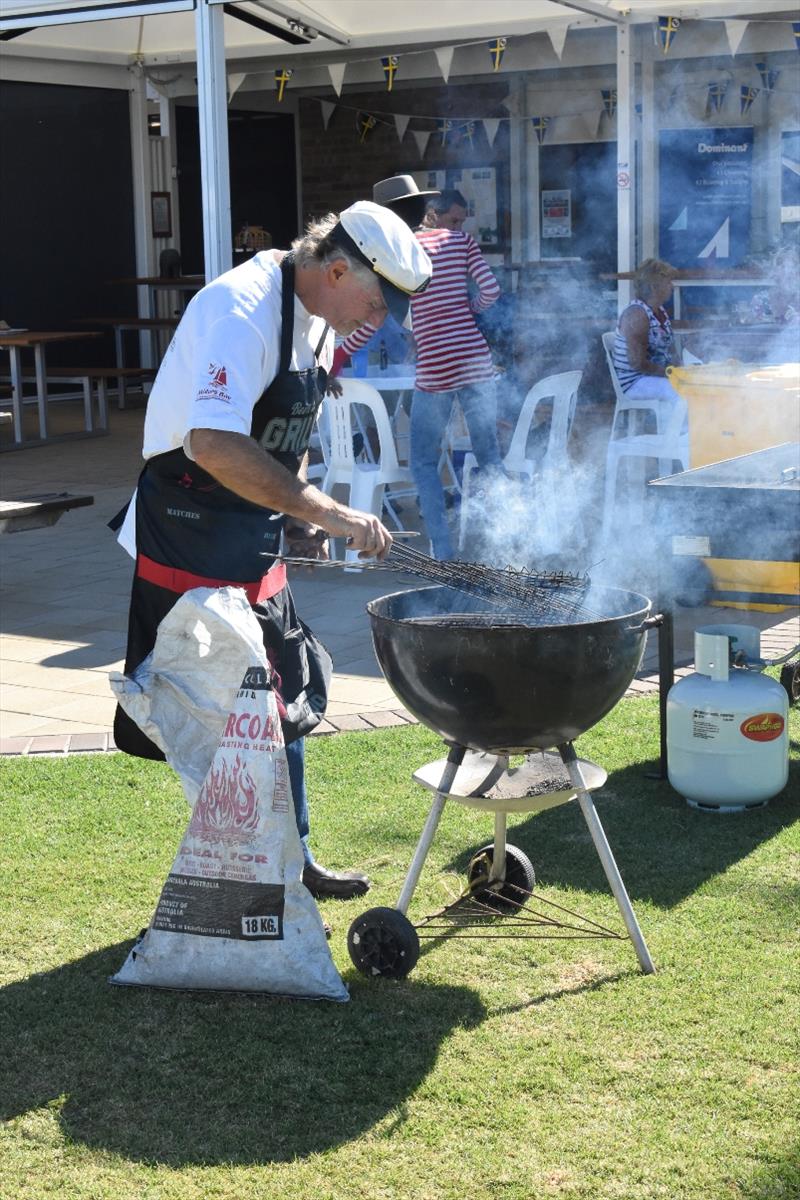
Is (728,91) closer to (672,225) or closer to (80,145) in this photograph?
(672,225)

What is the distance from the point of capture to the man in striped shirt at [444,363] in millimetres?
7637

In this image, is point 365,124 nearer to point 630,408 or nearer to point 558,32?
point 558,32

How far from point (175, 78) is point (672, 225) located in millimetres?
5645

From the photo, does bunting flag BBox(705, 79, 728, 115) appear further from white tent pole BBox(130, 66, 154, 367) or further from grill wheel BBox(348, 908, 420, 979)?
grill wheel BBox(348, 908, 420, 979)

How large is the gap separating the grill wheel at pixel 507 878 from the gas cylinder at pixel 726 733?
85cm

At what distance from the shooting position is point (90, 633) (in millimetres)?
6871

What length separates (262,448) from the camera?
10.9 feet

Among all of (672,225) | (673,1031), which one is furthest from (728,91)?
(673,1031)

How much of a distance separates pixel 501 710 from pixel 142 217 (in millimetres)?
14430

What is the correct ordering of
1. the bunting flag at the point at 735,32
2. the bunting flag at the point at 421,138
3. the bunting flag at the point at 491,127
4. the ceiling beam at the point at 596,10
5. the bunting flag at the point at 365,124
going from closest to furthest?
1. the ceiling beam at the point at 596,10
2. the bunting flag at the point at 735,32
3. the bunting flag at the point at 491,127
4. the bunting flag at the point at 421,138
5. the bunting flag at the point at 365,124

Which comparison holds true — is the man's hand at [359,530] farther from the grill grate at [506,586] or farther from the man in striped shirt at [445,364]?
the man in striped shirt at [445,364]

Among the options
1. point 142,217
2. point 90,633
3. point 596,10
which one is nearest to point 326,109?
point 142,217

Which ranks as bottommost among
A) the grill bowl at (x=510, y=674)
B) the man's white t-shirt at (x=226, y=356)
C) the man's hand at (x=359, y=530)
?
the grill bowl at (x=510, y=674)

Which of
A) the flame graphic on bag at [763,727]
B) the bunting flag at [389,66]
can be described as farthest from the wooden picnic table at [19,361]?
the flame graphic on bag at [763,727]
